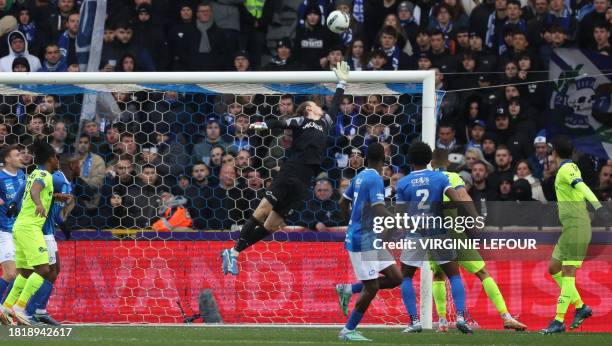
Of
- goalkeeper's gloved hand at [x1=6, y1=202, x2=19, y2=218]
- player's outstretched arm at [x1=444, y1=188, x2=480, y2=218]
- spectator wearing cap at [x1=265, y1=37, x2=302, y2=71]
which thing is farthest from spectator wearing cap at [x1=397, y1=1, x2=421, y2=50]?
goalkeeper's gloved hand at [x1=6, y1=202, x2=19, y2=218]

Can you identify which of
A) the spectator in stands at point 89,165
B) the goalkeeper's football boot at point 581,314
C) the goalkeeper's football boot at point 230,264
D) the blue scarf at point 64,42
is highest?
the blue scarf at point 64,42

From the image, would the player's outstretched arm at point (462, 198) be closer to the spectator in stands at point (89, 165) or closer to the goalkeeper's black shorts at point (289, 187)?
the goalkeeper's black shorts at point (289, 187)

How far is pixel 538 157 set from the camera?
59.9 ft

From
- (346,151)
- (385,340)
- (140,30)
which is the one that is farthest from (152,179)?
(385,340)

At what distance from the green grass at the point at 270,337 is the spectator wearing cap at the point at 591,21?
6000 millimetres

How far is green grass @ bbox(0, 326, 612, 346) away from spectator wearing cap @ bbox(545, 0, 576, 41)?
625cm

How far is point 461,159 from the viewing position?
1806 cm

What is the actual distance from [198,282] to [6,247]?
99.9 inches

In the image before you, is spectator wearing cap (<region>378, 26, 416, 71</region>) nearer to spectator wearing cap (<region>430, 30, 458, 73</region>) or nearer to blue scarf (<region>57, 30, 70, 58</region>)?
spectator wearing cap (<region>430, 30, 458, 73</region>)

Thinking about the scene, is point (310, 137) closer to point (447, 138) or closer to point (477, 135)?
point (447, 138)

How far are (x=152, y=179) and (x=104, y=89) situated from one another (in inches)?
63.2

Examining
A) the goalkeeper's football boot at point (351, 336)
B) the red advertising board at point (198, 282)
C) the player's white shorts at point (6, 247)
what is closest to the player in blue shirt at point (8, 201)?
the player's white shorts at point (6, 247)

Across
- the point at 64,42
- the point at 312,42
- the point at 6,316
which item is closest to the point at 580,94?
the point at 312,42

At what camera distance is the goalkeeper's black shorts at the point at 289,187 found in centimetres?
1404
